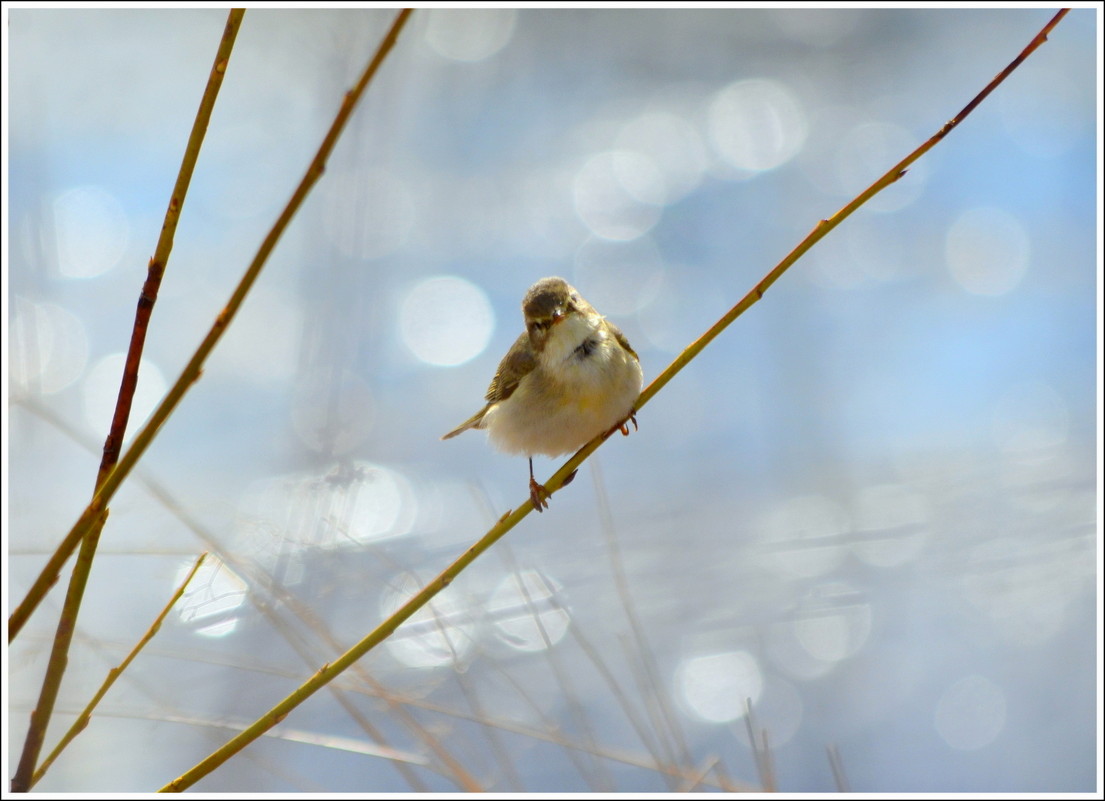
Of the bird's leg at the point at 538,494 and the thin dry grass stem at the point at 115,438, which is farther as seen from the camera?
the bird's leg at the point at 538,494

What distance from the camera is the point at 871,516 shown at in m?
3.97

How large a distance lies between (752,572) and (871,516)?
2.17 ft

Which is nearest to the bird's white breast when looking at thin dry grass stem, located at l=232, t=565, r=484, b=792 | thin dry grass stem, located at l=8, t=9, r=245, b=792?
thin dry grass stem, located at l=232, t=565, r=484, b=792

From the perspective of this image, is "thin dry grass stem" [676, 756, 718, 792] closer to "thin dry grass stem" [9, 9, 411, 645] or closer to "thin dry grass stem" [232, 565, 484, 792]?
"thin dry grass stem" [232, 565, 484, 792]

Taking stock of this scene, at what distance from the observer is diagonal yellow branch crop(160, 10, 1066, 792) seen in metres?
0.80

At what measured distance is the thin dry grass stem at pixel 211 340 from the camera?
0.59 metres

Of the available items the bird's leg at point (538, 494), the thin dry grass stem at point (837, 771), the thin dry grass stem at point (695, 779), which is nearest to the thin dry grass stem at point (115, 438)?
the bird's leg at point (538, 494)

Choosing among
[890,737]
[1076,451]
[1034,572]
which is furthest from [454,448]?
[1076,451]

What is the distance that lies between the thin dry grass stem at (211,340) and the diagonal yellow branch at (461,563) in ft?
0.72

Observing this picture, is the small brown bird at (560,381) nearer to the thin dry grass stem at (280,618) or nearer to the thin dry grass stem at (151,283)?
the thin dry grass stem at (280,618)

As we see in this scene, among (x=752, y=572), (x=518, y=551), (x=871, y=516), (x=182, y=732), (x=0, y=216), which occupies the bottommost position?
(x=182, y=732)

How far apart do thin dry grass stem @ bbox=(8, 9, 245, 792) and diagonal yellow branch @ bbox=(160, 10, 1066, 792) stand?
0.14 m

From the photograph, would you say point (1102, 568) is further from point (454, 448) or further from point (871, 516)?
point (454, 448)

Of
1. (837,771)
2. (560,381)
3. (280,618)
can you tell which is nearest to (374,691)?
(280,618)
